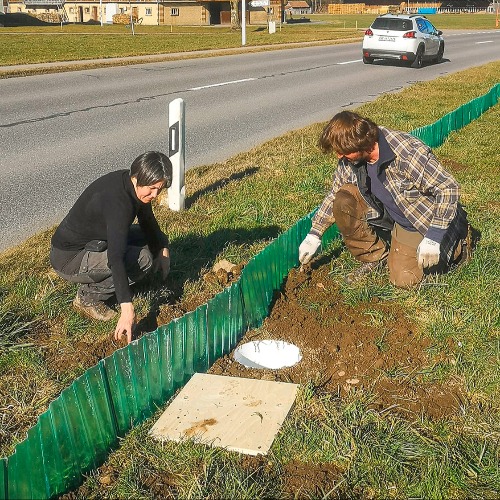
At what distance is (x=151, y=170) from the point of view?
145 inches

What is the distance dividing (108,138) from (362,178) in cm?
606

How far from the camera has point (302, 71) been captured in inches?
777

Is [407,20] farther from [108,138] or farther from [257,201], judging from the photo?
[257,201]

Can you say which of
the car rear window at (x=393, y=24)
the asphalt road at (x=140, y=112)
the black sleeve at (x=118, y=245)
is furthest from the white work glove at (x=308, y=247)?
the car rear window at (x=393, y=24)

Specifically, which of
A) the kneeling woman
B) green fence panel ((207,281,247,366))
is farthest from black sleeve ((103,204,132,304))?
green fence panel ((207,281,247,366))

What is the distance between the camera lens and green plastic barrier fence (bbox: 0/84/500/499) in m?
2.56

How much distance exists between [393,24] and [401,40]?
0.89 meters

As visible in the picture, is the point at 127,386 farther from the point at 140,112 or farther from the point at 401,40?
the point at 401,40

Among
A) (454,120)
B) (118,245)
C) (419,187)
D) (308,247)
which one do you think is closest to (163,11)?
(454,120)

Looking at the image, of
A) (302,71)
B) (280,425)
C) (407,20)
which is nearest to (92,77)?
(302,71)

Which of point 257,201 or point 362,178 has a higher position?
point 362,178

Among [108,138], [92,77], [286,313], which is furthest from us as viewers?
[92,77]

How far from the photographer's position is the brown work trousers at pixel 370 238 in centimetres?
474

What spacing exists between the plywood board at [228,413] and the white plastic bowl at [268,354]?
1.06 feet
